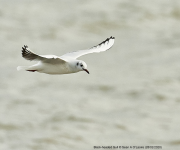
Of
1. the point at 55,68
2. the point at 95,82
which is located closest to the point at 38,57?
the point at 55,68

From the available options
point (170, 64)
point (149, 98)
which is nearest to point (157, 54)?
point (170, 64)

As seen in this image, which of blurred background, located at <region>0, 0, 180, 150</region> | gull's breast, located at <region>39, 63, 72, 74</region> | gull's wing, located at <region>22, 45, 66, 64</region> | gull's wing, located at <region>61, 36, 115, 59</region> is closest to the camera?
gull's wing, located at <region>22, 45, 66, 64</region>

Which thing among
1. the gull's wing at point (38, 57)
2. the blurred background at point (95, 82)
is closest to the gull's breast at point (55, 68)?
the gull's wing at point (38, 57)

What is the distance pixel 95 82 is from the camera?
1831 cm

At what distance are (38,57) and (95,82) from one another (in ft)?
40.0

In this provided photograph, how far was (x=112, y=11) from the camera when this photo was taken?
2048cm

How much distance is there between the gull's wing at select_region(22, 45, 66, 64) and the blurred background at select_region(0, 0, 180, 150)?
8412 millimetres

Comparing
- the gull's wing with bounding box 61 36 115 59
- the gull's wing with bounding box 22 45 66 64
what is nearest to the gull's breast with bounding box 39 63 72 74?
the gull's wing with bounding box 22 45 66 64

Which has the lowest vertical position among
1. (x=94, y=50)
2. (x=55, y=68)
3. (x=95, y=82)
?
(x=55, y=68)

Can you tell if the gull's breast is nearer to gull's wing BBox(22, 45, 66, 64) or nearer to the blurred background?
gull's wing BBox(22, 45, 66, 64)

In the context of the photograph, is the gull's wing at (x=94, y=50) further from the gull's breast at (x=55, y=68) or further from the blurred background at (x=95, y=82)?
the blurred background at (x=95, y=82)

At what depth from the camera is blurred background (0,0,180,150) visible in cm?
1556

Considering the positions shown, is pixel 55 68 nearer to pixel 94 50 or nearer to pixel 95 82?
pixel 94 50

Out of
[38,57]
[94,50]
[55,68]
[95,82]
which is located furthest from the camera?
[95,82]
